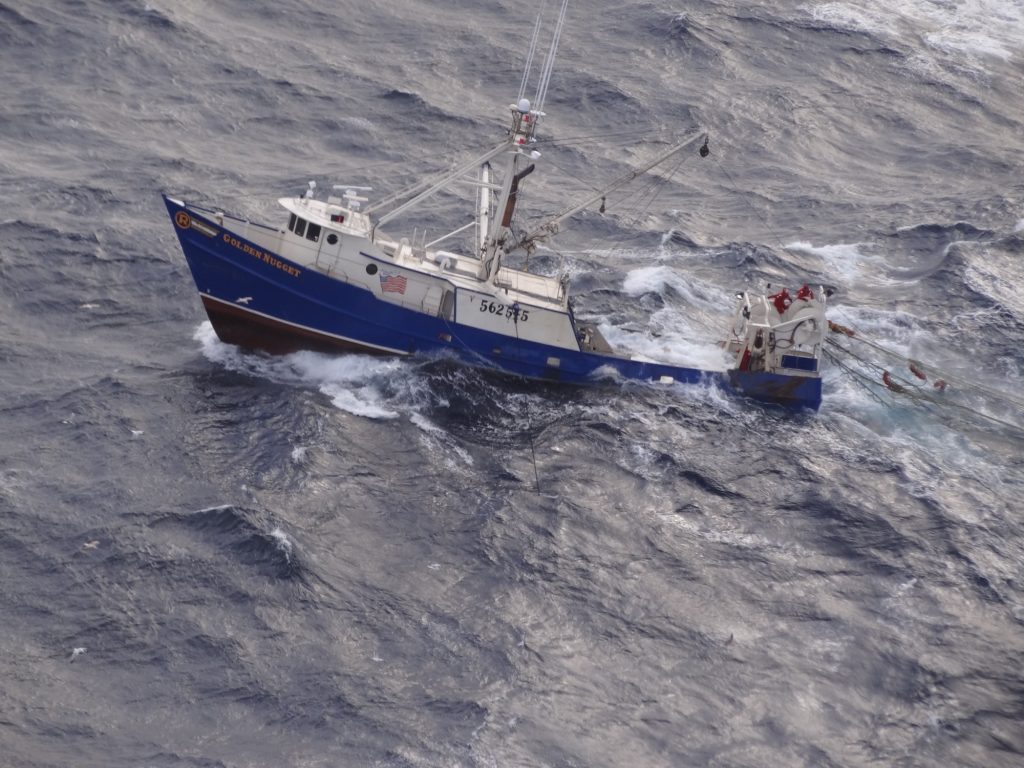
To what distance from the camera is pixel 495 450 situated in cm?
4319

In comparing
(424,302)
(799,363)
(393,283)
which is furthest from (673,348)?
(393,283)

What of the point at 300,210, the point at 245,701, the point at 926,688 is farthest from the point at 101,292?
the point at 926,688

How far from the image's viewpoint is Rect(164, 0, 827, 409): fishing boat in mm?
45781

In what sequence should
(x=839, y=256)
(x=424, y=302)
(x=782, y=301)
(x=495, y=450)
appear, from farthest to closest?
(x=839, y=256)
(x=782, y=301)
(x=424, y=302)
(x=495, y=450)

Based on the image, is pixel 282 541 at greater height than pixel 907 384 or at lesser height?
lesser

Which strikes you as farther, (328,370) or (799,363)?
(799,363)

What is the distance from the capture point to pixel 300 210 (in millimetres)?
46375

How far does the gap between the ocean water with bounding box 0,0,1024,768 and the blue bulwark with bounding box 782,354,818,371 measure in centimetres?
196

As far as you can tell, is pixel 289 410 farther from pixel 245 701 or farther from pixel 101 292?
pixel 245 701

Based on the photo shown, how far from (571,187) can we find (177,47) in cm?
2435

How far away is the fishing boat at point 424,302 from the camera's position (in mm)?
45781

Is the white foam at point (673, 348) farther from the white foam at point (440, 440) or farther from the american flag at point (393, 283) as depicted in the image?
the white foam at point (440, 440)

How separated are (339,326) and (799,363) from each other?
18158mm

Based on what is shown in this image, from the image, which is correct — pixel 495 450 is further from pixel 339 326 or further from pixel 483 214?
pixel 483 214
